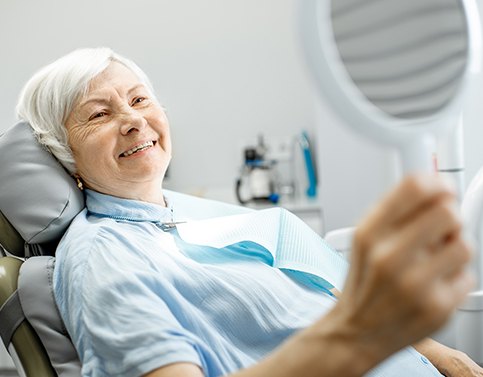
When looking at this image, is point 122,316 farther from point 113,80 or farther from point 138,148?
point 113,80

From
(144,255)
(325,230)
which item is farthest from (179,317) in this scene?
(325,230)

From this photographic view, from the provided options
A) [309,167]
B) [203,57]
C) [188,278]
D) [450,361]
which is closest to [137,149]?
[188,278]

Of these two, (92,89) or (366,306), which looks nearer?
(366,306)

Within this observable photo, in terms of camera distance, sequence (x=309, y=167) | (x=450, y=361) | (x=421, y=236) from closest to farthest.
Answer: (x=421, y=236)
(x=450, y=361)
(x=309, y=167)

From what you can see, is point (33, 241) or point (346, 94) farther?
point (33, 241)

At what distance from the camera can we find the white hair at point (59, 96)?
1379mm

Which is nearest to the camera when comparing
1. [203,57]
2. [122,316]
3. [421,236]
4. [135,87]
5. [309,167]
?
[421,236]

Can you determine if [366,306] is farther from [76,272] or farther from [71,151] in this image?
[71,151]

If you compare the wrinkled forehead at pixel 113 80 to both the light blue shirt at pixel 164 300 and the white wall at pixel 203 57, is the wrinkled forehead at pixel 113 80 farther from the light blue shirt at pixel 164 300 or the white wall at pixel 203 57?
the white wall at pixel 203 57

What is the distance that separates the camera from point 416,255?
0.53 metres

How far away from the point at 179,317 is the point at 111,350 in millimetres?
141

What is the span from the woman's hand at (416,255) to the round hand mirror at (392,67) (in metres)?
0.10

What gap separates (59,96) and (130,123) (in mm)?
156

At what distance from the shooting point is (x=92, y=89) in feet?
4.58
